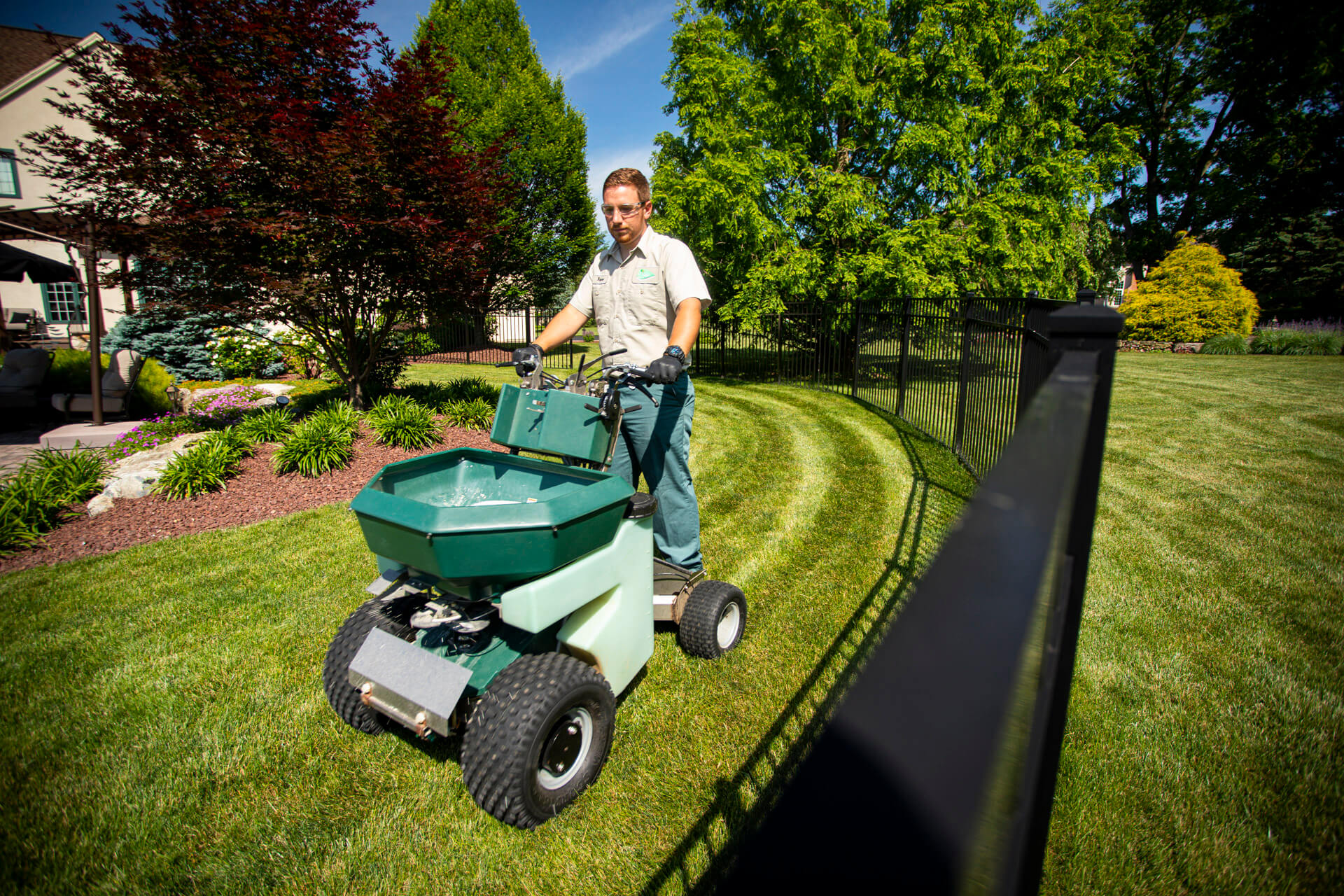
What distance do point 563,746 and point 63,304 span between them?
85.6 feet

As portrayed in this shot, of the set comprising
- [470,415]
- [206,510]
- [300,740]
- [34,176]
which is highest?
[34,176]

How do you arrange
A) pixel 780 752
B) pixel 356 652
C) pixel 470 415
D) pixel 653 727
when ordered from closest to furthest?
pixel 356 652 < pixel 780 752 < pixel 653 727 < pixel 470 415

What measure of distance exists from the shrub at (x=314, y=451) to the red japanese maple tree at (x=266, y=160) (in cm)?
151

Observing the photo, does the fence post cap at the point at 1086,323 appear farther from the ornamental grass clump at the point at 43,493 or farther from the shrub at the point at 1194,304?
the shrub at the point at 1194,304

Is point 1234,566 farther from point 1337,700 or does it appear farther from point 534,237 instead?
point 534,237

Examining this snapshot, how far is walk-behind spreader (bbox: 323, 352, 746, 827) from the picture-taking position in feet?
5.99

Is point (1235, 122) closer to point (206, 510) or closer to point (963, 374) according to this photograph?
point (963, 374)

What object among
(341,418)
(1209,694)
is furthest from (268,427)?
(1209,694)

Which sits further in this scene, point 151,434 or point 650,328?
point 151,434

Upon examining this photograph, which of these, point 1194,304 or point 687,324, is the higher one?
point 1194,304

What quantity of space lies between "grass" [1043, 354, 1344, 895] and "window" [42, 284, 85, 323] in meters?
26.3

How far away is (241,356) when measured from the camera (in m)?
11.4

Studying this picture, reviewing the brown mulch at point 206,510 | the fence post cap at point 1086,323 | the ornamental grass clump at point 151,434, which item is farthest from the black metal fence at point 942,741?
the ornamental grass clump at point 151,434

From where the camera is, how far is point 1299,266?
24094 millimetres
